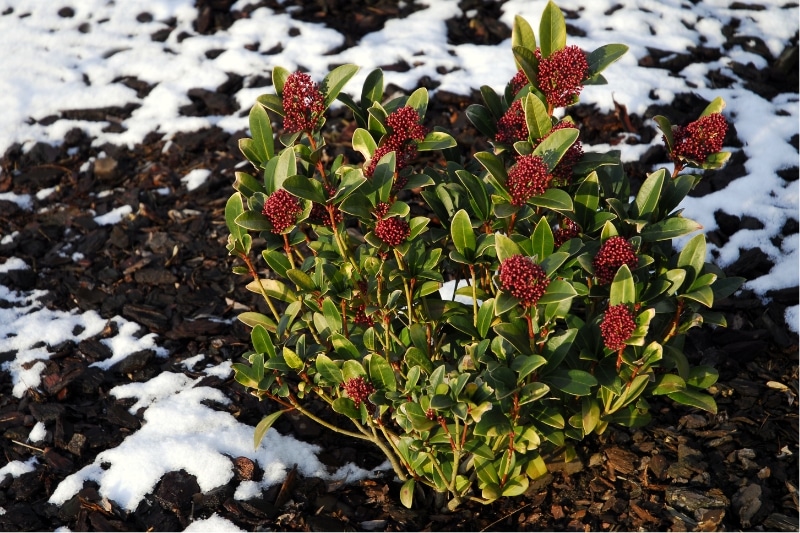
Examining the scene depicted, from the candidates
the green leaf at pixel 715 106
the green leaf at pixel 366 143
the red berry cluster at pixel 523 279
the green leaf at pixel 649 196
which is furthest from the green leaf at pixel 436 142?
the green leaf at pixel 715 106

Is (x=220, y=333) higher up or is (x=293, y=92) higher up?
(x=293, y=92)

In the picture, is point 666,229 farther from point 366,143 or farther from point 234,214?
point 234,214

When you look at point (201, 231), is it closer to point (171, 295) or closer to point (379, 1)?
point (171, 295)

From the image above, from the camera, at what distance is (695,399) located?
2.73 meters

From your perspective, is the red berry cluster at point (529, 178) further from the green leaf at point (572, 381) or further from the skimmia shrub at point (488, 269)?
the green leaf at point (572, 381)

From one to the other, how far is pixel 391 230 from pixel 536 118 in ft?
1.91

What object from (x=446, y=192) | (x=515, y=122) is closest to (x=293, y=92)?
(x=446, y=192)

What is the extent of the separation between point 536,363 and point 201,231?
2.64 metres

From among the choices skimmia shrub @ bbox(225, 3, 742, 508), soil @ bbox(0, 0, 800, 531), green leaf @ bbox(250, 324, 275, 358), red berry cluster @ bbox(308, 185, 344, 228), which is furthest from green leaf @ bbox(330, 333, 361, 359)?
soil @ bbox(0, 0, 800, 531)

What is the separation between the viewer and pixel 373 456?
3217 millimetres

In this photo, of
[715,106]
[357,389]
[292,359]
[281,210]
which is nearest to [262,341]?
[292,359]

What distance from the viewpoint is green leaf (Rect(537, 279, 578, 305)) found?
2133mm

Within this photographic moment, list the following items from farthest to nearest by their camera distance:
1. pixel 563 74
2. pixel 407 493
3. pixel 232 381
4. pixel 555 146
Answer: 1. pixel 232 381
2. pixel 407 493
3. pixel 563 74
4. pixel 555 146

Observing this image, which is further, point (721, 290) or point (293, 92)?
point (721, 290)
